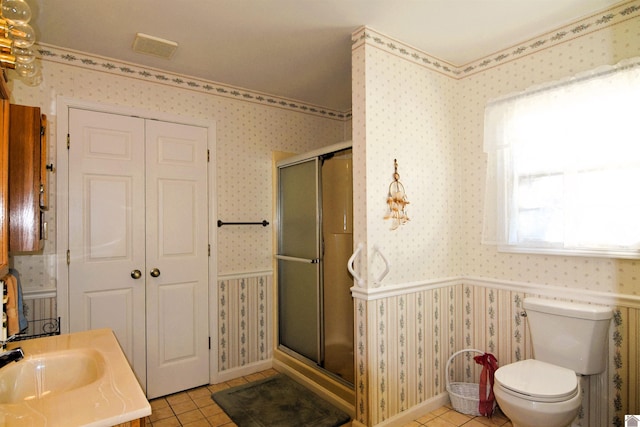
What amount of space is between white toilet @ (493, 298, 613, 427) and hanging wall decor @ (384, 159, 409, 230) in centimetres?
92

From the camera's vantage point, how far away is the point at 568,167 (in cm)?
210

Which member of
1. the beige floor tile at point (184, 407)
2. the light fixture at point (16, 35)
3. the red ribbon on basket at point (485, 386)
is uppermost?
the light fixture at point (16, 35)

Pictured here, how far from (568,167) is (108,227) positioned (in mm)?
3014

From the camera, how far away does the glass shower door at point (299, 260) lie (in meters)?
2.89

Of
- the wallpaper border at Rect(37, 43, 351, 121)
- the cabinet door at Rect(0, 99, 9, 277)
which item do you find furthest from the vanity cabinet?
the wallpaper border at Rect(37, 43, 351, 121)

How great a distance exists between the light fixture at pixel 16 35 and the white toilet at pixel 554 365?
2.44 meters

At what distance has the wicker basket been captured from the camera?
2.39m

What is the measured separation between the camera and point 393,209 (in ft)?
7.46

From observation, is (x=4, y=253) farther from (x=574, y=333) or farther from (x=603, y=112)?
(x=603, y=112)

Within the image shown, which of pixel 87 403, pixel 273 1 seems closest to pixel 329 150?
pixel 273 1

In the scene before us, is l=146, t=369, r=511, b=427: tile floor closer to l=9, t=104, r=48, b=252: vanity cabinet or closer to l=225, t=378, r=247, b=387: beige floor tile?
l=225, t=378, r=247, b=387: beige floor tile

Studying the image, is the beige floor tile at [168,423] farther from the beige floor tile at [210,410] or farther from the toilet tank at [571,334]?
the toilet tank at [571,334]

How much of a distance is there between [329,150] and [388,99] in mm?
597

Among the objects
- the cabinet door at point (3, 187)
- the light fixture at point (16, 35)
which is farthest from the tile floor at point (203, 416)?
the light fixture at point (16, 35)
